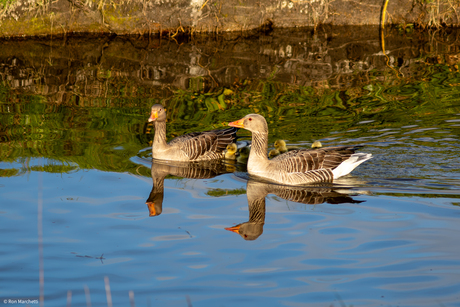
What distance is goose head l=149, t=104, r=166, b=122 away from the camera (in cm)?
1144

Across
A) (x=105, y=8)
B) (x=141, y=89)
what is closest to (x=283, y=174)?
(x=141, y=89)

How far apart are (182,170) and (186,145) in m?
0.65

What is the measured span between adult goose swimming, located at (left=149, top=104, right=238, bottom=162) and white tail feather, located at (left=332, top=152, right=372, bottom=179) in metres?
2.71

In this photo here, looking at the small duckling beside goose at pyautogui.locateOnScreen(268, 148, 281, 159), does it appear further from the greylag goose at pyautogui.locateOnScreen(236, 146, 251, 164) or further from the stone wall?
the stone wall

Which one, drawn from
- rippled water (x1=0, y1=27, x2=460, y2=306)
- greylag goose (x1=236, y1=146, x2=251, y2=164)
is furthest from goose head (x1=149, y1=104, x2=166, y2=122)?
greylag goose (x1=236, y1=146, x2=251, y2=164)

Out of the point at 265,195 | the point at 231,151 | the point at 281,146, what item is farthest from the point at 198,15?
the point at 265,195

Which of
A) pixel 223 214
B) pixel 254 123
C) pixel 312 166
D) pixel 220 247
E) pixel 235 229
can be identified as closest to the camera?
pixel 220 247

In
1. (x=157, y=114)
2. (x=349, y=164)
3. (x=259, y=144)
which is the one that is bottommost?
(x=349, y=164)

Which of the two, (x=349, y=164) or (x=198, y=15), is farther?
(x=198, y=15)

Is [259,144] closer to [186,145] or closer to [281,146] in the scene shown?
[281,146]

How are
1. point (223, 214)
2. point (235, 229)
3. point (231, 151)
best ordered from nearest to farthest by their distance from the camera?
point (235, 229) < point (223, 214) < point (231, 151)

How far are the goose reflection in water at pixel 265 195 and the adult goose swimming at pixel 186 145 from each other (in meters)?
1.72

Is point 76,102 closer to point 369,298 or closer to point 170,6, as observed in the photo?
point 170,6

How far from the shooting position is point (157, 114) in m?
11.5
